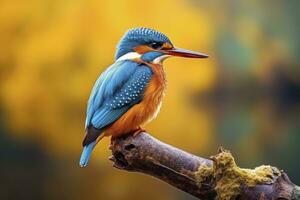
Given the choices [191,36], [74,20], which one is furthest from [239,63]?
[74,20]

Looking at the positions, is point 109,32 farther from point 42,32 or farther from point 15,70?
point 15,70

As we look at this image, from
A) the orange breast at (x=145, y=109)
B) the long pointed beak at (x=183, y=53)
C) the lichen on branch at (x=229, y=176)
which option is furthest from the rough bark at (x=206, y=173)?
the long pointed beak at (x=183, y=53)

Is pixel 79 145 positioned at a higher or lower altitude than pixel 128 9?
lower

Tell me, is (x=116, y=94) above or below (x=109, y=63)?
above

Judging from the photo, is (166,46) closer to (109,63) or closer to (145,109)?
(145,109)

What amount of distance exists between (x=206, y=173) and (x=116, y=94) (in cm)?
28

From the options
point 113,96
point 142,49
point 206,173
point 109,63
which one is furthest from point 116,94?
point 109,63

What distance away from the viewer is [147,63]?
1196 millimetres

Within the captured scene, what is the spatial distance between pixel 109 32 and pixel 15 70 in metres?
0.43

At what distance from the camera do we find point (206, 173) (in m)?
0.98

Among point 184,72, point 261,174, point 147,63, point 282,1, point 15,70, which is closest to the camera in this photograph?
point 261,174

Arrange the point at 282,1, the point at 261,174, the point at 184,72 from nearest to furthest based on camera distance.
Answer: the point at 261,174 → the point at 184,72 → the point at 282,1

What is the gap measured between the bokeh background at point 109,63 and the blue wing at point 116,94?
119 centimetres

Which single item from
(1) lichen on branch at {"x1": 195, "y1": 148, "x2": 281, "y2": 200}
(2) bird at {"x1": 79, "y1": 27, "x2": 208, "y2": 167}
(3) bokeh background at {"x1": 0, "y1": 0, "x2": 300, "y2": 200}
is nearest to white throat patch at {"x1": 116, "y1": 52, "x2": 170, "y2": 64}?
(2) bird at {"x1": 79, "y1": 27, "x2": 208, "y2": 167}
